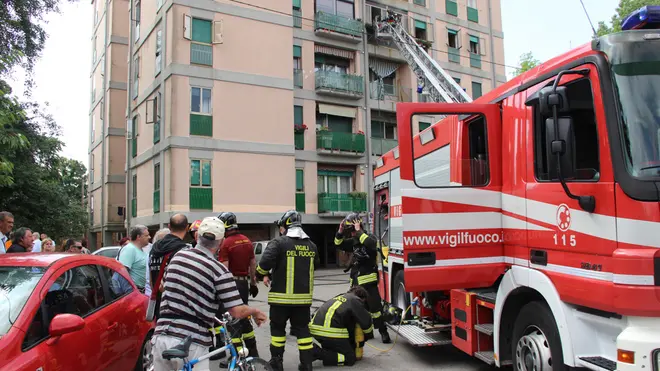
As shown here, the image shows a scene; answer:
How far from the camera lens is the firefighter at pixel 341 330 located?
20.4 feet

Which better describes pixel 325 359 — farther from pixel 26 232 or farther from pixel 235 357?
pixel 26 232

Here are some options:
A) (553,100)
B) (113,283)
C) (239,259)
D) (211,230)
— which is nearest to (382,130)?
(239,259)

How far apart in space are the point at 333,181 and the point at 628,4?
17.0m

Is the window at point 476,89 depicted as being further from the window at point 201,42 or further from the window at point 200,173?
the window at point 200,173

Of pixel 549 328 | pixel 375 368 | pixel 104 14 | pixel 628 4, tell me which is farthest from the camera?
pixel 104 14

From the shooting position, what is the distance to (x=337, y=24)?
986 inches

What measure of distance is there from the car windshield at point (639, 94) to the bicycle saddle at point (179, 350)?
3302mm

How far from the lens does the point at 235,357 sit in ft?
12.4

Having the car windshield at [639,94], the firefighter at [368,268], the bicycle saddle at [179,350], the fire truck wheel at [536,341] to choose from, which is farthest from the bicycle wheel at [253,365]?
the firefighter at [368,268]

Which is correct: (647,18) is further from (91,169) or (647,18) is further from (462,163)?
(91,169)

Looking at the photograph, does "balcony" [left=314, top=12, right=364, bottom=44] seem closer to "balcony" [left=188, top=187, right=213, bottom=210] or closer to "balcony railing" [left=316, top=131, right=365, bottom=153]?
"balcony railing" [left=316, top=131, right=365, bottom=153]

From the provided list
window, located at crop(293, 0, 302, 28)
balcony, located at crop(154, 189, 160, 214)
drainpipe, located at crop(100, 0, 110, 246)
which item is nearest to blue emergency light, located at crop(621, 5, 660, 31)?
balcony, located at crop(154, 189, 160, 214)

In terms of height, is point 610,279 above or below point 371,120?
below

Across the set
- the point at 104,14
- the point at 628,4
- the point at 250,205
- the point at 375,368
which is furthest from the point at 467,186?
the point at 104,14
